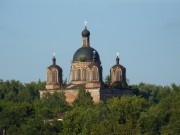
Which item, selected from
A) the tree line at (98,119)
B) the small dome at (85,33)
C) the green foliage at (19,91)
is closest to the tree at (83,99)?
the tree line at (98,119)

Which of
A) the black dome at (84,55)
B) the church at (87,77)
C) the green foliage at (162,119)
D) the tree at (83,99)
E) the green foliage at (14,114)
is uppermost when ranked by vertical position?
the black dome at (84,55)

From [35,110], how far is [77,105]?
897cm

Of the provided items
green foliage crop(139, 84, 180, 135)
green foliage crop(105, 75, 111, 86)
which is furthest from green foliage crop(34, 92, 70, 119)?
green foliage crop(139, 84, 180, 135)

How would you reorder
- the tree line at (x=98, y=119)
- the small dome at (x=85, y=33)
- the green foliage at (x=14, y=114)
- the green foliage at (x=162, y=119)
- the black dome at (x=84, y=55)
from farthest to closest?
the small dome at (x=85, y=33) < the black dome at (x=84, y=55) < the green foliage at (x=14, y=114) < the green foliage at (x=162, y=119) < the tree line at (x=98, y=119)

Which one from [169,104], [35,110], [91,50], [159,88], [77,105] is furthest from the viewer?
[159,88]

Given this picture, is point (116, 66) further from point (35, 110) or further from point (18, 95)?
point (35, 110)

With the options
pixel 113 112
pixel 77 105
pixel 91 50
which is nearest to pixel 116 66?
pixel 91 50

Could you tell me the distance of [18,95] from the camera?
12188 centimetres

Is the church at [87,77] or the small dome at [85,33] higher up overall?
the small dome at [85,33]

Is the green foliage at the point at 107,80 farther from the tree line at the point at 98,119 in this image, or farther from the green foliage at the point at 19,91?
the tree line at the point at 98,119

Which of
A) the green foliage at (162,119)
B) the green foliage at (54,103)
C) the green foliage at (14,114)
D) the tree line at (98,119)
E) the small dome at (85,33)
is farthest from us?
the small dome at (85,33)

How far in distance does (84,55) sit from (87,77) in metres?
1.99

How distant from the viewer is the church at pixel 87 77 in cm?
11338

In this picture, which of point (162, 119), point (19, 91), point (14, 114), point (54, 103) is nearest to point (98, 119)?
point (162, 119)
